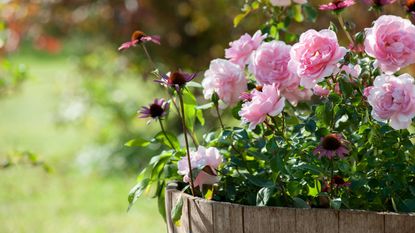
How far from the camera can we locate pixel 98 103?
5.57 metres

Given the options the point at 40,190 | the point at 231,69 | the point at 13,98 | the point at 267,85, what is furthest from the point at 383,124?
the point at 13,98

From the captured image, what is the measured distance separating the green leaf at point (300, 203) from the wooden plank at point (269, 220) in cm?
12

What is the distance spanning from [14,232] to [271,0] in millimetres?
2253

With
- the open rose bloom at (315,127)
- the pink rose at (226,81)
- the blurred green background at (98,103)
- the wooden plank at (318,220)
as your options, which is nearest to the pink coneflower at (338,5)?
the open rose bloom at (315,127)

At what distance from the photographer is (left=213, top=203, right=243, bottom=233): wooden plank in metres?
1.67

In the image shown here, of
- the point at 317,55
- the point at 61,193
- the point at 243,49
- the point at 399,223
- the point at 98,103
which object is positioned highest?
the point at 98,103

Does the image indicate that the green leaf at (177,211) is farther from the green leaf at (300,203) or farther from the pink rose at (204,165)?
the green leaf at (300,203)

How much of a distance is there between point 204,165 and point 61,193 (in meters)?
3.04

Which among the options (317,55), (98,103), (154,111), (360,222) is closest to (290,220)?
(360,222)

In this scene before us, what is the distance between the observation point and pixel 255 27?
181 inches

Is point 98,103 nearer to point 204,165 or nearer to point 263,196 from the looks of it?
point 204,165

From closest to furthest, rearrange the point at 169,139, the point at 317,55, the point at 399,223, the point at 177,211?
the point at 399,223
the point at 317,55
the point at 177,211
the point at 169,139

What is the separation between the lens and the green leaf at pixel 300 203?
1.72 meters

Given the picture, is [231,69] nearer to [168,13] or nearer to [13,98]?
[168,13]
